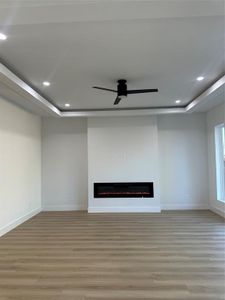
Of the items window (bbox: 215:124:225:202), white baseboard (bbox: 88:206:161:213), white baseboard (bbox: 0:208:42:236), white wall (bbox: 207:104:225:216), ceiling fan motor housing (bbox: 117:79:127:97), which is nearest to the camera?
ceiling fan motor housing (bbox: 117:79:127:97)

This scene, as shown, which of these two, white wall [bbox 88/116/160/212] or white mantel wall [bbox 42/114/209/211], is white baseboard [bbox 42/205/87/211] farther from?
white wall [bbox 88/116/160/212]

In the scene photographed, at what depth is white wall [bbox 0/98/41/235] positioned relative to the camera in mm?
5316

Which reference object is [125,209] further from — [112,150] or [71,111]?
[71,111]

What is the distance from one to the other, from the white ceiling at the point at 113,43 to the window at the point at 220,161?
2101 millimetres

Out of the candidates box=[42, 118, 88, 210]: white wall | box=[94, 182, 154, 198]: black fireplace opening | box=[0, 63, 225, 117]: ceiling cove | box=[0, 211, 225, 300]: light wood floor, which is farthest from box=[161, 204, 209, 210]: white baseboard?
box=[0, 63, 225, 117]: ceiling cove

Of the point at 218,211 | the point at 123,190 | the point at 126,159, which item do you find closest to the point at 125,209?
the point at 123,190

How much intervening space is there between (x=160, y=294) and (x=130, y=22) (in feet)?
9.47

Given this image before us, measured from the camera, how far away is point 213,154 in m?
7.02

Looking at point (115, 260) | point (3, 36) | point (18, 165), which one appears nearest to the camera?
point (3, 36)

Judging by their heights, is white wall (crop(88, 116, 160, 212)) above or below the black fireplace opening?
above

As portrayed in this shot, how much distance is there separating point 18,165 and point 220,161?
200 inches

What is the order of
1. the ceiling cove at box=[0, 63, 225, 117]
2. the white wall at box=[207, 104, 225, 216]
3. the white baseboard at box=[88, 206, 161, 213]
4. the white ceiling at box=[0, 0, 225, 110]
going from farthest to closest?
the white baseboard at box=[88, 206, 161, 213] → the white wall at box=[207, 104, 225, 216] → the ceiling cove at box=[0, 63, 225, 117] → the white ceiling at box=[0, 0, 225, 110]

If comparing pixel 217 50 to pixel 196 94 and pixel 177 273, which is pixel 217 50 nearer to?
pixel 196 94

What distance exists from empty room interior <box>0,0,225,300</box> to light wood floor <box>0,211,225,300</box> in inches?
0.9
